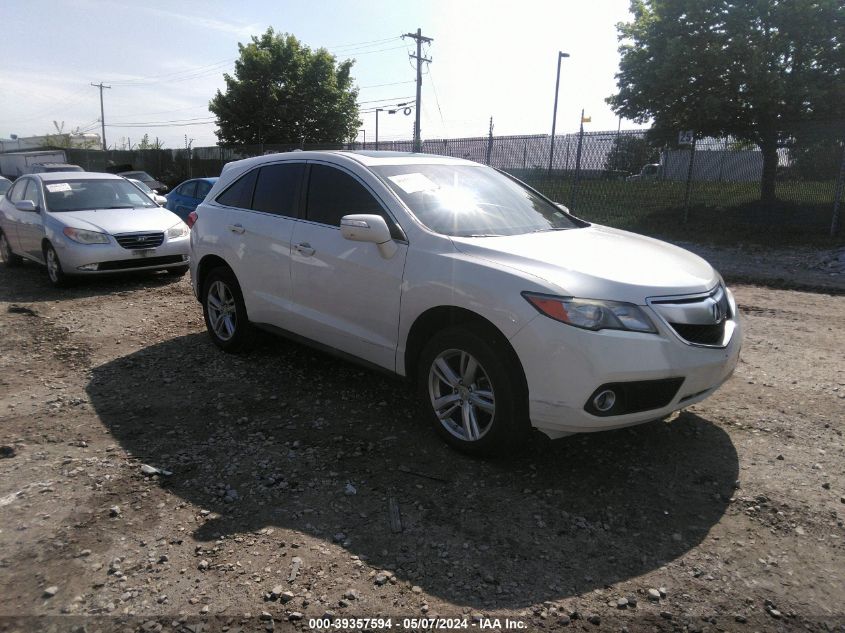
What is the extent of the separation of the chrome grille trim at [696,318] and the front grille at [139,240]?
7474 mm

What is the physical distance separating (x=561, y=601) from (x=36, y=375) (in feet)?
15.0

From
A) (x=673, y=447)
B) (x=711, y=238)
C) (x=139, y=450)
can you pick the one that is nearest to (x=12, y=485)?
(x=139, y=450)

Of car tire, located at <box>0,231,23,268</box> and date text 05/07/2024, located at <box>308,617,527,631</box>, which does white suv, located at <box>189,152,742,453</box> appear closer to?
date text 05/07/2024, located at <box>308,617,527,631</box>

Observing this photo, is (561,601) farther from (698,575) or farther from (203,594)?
(203,594)

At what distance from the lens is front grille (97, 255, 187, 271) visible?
8.55 m

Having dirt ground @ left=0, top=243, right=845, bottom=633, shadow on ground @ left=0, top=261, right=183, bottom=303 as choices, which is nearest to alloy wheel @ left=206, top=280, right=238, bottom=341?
dirt ground @ left=0, top=243, right=845, bottom=633

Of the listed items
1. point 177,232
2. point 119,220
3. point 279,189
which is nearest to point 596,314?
point 279,189

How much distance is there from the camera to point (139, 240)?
8688 millimetres

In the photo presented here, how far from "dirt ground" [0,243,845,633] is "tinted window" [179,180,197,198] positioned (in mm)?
9415

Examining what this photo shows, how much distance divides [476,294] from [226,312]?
300 cm

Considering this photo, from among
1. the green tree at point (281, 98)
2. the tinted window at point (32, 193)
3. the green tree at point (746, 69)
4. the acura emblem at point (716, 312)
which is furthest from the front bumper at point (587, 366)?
the green tree at point (281, 98)

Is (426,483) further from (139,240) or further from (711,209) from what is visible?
(711,209)

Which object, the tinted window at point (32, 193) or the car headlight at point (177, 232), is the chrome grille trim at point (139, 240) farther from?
the tinted window at point (32, 193)

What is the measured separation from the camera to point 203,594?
2582 mm
